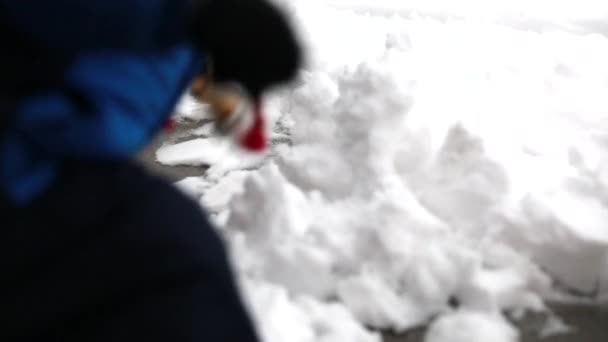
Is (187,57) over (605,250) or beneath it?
over

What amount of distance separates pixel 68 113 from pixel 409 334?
2.55 ft

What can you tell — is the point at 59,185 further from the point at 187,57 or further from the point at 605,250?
the point at 605,250

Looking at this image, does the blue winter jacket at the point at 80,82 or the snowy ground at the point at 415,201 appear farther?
the snowy ground at the point at 415,201

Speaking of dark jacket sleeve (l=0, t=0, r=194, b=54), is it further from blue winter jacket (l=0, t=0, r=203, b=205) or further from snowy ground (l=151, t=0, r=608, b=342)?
snowy ground (l=151, t=0, r=608, b=342)

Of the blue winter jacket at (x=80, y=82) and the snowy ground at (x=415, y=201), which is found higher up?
the blue winter jacket at (x=80, y=82)

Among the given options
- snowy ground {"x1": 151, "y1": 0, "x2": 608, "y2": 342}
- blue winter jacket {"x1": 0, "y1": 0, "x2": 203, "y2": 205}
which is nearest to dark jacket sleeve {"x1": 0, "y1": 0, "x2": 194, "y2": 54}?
blue winter jacket {"x1": 0, "y1": 0, "x2": 203, "y2": 205}

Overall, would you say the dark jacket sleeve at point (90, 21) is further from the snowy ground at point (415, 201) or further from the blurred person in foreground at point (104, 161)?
the snowy ground at point (415, 201)

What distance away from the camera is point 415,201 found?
59.8 inches

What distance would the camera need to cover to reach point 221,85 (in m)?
0.91

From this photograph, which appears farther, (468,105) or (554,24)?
(554,24)

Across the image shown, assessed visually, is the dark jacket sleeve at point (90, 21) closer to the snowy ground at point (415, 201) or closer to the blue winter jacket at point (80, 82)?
the blue winter jacket at point (80, 82)

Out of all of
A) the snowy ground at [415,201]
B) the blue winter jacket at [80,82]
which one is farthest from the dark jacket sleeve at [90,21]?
the snowy ground at [415,201]

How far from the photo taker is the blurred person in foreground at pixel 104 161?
2.66 ft

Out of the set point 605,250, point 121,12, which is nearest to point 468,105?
point 605,250
